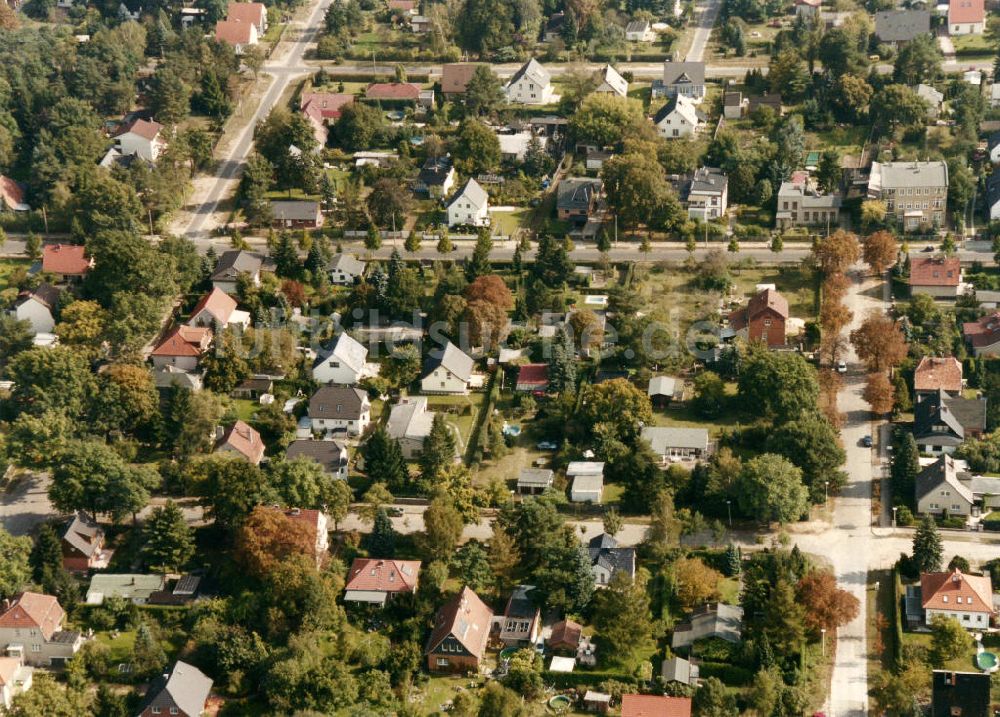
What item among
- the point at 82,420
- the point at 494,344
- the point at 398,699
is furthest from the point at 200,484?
the point at 494,344

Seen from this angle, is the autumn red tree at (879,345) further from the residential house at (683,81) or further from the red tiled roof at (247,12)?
the red tiled roof at (247,12)

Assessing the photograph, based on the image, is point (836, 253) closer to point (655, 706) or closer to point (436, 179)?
point (436, 179)

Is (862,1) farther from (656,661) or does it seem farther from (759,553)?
(656,661)

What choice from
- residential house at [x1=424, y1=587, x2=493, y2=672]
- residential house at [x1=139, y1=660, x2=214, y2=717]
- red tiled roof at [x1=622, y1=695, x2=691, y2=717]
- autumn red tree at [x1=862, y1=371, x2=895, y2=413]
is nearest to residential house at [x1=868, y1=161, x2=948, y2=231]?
autumn red tree at [x1=862, y1=371, x2=895, y2=413]

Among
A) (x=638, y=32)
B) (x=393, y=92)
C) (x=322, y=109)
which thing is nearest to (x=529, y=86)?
(x=393, y=92)

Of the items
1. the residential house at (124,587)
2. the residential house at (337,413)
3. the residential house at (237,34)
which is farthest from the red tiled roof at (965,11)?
the residential house at (124,587)

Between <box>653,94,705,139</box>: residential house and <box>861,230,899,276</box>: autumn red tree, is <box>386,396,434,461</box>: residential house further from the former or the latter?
<box>653,94,705,139</box>: residential house
